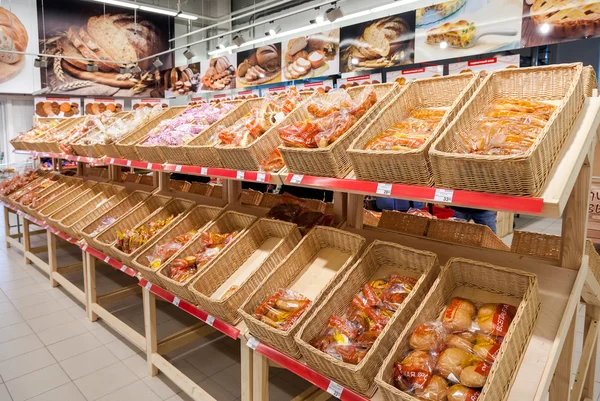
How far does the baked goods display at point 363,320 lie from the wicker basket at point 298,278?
11 centimetres

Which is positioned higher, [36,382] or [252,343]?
[252,343]

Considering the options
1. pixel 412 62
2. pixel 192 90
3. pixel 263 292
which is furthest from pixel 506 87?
pixel 192 90

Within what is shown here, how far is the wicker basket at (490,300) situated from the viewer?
1369 mm

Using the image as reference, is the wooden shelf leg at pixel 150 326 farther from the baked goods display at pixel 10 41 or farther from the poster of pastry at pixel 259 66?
the baked goods display at pixel 10 41

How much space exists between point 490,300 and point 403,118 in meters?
0.95

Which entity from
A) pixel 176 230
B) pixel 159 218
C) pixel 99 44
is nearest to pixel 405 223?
pixel 176 230

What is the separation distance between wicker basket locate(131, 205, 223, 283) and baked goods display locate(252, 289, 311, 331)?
2.96 ft

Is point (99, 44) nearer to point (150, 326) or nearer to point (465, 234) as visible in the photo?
point (150, 326)

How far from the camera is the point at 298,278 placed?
229 cm

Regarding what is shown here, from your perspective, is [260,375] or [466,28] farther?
[466,28]

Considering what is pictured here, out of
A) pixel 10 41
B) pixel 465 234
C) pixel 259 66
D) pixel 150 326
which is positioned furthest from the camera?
pixel 10 41

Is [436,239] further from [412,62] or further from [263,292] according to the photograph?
[412,62]

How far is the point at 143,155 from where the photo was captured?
10.5ft

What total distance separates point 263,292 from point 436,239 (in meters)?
0.95
